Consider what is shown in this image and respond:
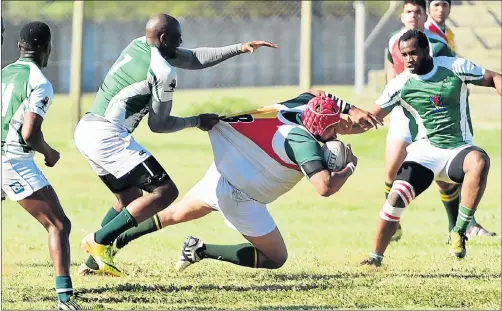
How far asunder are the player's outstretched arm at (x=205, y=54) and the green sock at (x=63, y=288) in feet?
6.60

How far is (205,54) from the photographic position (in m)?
8.73

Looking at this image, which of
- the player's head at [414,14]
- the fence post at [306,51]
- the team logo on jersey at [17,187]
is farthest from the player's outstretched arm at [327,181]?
the fence post at [306,51]

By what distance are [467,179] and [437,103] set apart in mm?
650

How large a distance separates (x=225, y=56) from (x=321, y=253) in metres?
2.31

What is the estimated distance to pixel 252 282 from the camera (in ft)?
27.9

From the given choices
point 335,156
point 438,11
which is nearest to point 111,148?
point 335,156

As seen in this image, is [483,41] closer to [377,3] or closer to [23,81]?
[377,3]

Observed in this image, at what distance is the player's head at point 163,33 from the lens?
795 centimetres

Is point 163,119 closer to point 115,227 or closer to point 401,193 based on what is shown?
point 115,227

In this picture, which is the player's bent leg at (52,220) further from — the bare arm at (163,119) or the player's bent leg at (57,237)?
the bare arm at (163,119)

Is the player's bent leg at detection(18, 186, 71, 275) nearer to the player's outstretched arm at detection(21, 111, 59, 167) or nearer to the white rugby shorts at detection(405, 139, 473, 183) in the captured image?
the player's outstretched arm at detection(21, 111, 59, 167)

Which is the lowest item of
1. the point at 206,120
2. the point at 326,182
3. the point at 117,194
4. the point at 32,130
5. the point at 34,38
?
the point at 117,194

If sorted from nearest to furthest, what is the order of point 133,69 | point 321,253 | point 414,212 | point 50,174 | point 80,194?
point 133,69
point 321,253
point 414,212
point 80,194
point 50,174

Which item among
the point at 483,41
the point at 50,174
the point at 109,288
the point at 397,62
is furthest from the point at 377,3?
the point at 109,288
